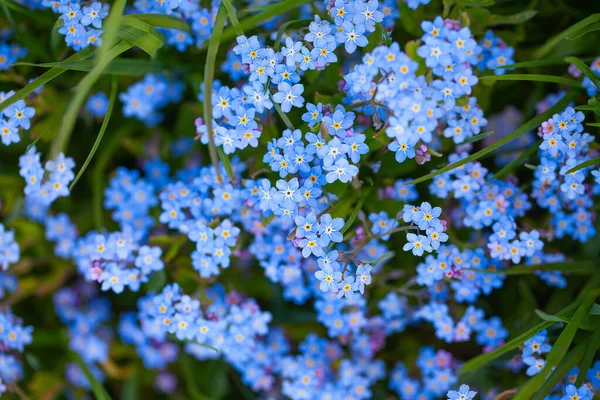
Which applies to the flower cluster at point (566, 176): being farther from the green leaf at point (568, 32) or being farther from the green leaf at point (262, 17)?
the green leaf at point (262, 17)

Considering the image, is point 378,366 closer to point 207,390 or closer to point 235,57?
point 207,390

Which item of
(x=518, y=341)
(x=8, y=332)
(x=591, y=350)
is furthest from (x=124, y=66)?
(x=591, y=350)

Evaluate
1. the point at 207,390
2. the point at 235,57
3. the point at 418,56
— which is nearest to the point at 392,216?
the point at 418,56

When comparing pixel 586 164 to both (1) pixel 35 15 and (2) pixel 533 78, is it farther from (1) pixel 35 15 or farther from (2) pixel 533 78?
(1) pixel 35 15

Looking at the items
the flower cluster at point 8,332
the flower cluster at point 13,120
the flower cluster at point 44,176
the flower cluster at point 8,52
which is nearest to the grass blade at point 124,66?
the flower cluster at point 13,120

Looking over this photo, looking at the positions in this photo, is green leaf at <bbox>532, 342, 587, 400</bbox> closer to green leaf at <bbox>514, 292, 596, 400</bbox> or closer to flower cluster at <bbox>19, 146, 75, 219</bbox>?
green leaf at <bbox>514, 292, 596, 400</bbox>
